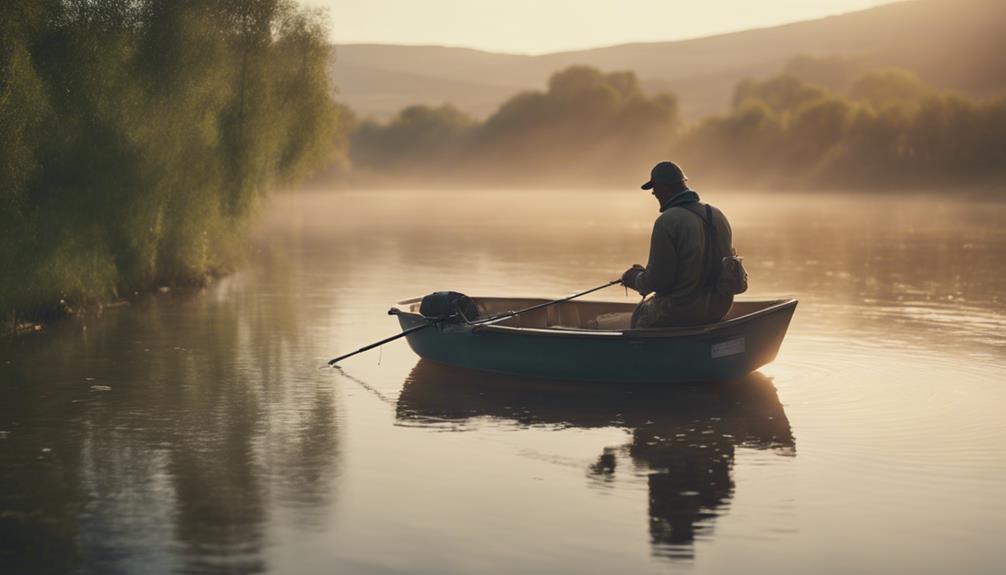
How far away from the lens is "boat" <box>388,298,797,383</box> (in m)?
14.3

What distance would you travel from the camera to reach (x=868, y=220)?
5894 cm

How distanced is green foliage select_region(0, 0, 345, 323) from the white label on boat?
9.21 m

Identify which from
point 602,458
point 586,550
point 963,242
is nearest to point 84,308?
point 602,458

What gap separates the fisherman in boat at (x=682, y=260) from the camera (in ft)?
46.1

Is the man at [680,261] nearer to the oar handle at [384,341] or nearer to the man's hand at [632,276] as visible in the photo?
the man's hand at [632,276]

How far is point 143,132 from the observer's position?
21.5 meters

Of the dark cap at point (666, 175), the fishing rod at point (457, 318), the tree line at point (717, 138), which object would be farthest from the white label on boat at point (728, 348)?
the tree line at point (717, 138)

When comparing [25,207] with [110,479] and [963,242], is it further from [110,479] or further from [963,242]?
[963,242]

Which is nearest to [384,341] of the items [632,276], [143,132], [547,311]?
[547,311]

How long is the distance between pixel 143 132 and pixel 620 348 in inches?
403

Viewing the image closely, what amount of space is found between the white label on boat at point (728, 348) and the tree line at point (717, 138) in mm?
87811

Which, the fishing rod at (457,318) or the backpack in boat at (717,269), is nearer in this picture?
the backpack in boat at (717,269)

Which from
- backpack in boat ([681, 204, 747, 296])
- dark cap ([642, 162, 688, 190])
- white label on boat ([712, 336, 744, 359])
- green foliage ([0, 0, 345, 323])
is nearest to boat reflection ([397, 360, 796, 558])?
white label on boat ([712, 336, 744, 359])

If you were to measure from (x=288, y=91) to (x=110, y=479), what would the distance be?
56.5ft
